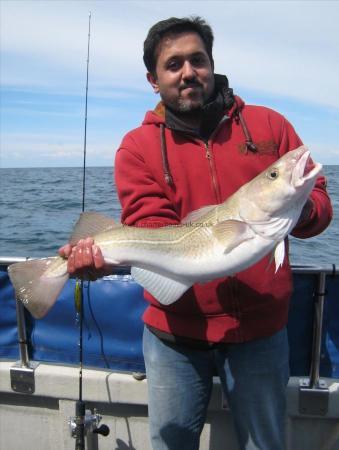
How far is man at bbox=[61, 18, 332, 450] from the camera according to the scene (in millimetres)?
3066

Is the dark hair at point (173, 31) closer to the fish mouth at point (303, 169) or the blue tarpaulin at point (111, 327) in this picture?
the fish mouth at point (303, 169)

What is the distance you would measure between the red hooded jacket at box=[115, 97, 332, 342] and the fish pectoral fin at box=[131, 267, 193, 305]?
128mm

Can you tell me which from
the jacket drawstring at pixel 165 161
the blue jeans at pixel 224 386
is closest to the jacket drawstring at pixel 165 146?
the jacket drawstring at pixel 165 161

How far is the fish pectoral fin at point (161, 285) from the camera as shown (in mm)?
3020

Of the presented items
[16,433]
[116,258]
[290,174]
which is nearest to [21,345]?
[16,433]

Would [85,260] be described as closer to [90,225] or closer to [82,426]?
[90,225]

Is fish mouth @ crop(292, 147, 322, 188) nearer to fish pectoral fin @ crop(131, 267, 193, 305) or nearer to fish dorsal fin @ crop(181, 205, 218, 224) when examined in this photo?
fish dorsal fin @ crop(181, 205, 218, 224)

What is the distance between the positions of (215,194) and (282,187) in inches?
20.3

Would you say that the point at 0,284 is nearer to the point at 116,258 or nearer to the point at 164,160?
the point at 116,258

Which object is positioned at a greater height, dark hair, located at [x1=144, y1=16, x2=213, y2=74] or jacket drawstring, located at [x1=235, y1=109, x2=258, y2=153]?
dark hair, located at [x1=144, y1=16, x2=213, y2=74]

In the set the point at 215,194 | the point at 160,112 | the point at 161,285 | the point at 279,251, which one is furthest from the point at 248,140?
the point at 161,285

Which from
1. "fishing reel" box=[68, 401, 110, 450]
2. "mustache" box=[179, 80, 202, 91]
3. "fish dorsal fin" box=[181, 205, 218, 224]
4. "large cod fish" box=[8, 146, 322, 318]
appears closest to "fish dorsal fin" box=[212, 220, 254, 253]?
"large cod fish" box=[8, 146, 322, 318]

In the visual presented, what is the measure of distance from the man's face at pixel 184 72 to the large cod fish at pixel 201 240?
79cm

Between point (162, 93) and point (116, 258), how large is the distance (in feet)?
3.99
